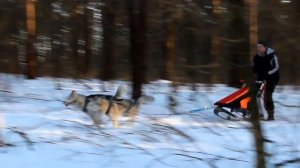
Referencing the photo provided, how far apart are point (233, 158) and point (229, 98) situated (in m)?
4.70

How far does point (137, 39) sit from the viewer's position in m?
12.0

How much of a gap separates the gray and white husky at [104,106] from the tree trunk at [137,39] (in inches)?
85.2

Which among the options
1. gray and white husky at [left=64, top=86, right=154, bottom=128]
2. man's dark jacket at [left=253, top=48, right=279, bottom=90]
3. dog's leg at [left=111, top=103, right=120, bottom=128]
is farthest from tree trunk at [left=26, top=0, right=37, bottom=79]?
man's dark jacket at [left=253, top=48, right=279, bottom=90]

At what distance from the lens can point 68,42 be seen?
2708 centimetres

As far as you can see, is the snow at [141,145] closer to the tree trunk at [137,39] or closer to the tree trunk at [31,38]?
the tree trunk at [137,39]

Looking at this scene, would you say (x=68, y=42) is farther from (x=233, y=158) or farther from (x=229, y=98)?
(x=233, y=158)

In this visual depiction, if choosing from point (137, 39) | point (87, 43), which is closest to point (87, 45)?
point (87, 43)

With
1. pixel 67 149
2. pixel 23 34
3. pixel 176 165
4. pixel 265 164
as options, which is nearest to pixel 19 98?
pixel 67 149

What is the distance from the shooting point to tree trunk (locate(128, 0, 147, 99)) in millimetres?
11844

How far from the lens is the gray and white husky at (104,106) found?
31.1 ft

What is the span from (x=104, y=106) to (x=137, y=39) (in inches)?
112

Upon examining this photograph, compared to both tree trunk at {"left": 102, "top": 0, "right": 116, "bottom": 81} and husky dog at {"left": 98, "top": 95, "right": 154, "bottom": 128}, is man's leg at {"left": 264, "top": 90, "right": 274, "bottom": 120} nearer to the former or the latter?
husky dog at {"left": 98, "top": 95, "right": 154, "bottom": 128}

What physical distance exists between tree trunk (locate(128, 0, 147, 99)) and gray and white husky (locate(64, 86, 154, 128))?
217 centimetres

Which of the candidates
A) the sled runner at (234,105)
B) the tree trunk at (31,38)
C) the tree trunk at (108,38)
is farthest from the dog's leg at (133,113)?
the tree trunk at (108,38)
